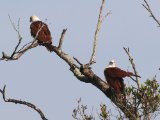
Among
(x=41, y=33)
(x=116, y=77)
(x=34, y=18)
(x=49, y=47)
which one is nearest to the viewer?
(x=116, y=77)

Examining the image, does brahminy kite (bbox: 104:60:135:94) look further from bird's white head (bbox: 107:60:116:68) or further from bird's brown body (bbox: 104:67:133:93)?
bird's white head (bbox: 107:60:116:68)

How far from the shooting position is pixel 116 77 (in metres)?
9.66

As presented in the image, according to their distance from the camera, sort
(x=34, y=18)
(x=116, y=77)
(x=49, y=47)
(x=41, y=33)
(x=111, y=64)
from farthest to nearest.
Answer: (x=34, y=18)
(x=41, y=33)
(x=49, y=47)
(x=111, y=64)
(x=116, y=77)

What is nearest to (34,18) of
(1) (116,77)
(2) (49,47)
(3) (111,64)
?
(2) (49,47)

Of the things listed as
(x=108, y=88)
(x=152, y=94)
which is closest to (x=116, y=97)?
(x=108, y=88)

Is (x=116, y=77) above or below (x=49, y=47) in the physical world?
below

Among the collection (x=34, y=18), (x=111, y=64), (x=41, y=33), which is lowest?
(x=111, y=64)

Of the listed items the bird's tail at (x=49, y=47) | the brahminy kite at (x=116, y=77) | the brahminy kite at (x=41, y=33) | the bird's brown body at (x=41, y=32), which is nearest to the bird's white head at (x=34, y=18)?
the brahminy kite at (x=41, y=33)

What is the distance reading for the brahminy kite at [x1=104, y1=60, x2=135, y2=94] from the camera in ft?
30.8

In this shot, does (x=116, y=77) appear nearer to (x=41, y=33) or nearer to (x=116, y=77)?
(x=116, y=77)

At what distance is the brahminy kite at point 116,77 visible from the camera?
Answer: 9.40 metres

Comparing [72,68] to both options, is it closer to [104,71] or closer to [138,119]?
[104,71]

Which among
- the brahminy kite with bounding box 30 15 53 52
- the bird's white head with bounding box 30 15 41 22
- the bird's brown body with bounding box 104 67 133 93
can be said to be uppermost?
the bird's white head with bounding box 30 15 41 22

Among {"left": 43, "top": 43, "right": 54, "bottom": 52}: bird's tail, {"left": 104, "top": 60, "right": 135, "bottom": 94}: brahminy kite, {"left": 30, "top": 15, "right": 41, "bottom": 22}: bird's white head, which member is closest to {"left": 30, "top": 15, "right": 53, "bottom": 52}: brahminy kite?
{"left": 43, "top": 43, "right": 54, "bottom": 52}: bird's tail
